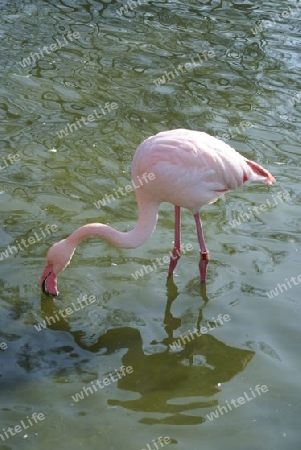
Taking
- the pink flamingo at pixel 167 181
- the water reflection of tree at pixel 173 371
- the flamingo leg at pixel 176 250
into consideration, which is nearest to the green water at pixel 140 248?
the water reflection of tree at pixel 173 371

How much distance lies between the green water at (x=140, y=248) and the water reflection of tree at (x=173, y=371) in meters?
0.01

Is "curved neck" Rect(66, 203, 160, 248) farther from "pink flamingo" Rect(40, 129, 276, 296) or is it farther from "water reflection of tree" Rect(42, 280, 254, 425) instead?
"water reflection of tree" Rect(42, 280, 254, 425)

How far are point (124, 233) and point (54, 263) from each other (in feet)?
2.07

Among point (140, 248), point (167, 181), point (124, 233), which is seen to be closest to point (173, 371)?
point (124, 233)

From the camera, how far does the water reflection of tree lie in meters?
5.35

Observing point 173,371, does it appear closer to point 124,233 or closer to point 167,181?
point 124,233

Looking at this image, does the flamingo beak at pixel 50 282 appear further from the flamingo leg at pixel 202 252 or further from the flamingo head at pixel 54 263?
the flamingo leg at pixel 202 252

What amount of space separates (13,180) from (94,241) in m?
1.35

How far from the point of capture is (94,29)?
39.5 feet

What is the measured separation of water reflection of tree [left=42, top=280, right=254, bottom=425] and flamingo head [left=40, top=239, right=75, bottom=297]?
437 mm

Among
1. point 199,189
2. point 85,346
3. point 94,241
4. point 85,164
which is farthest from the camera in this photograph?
point 85,164

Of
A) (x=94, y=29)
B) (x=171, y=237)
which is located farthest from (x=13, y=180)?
(x=94, y=29)

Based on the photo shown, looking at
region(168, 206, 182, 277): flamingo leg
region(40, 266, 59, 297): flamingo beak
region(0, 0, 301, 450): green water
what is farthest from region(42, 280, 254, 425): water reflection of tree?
region(168, 206, 182, 277): flamingo leg

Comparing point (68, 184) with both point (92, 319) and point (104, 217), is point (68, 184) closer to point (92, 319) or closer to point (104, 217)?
point (104, 217)
